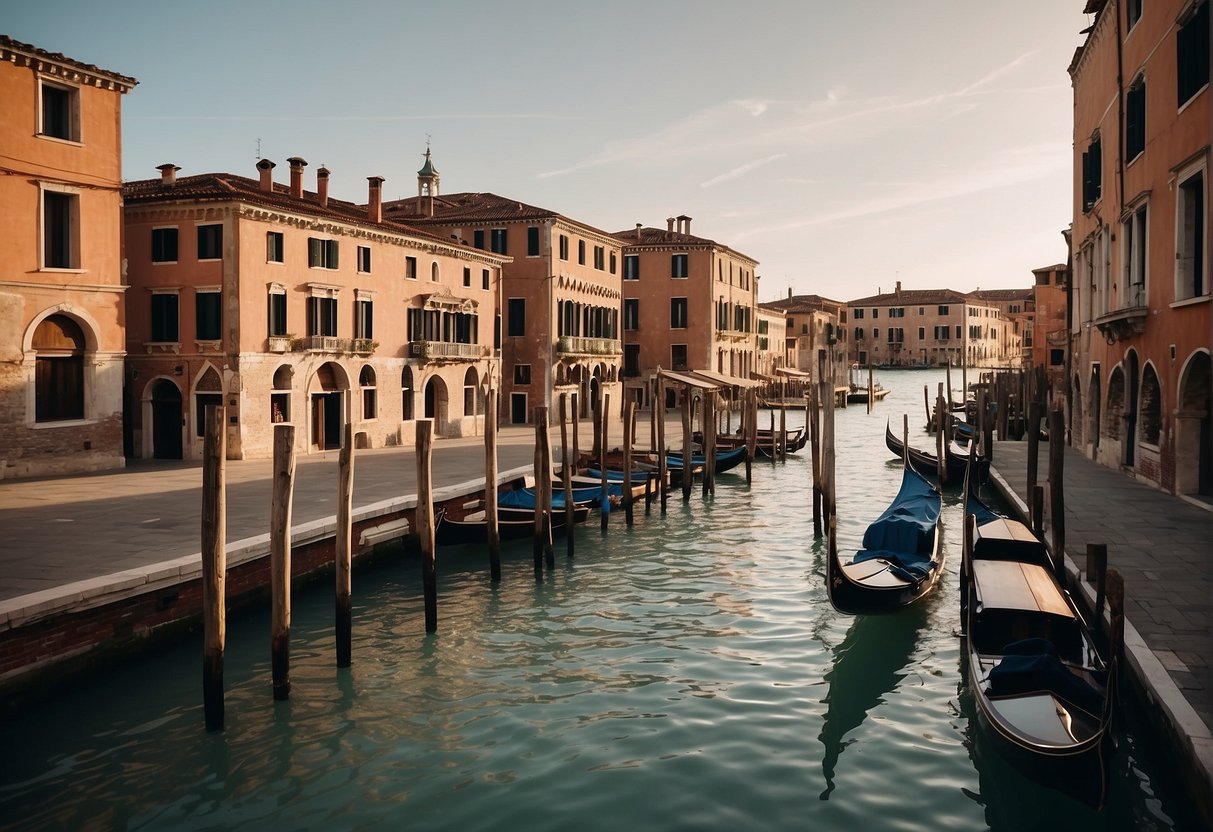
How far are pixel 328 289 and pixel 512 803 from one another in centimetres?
1615

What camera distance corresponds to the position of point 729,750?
20.7ft

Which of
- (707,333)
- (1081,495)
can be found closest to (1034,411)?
(1081,495)

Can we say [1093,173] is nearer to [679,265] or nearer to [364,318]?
[364,318]

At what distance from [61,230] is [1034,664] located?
1577 centimetres

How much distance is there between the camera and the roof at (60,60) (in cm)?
1422

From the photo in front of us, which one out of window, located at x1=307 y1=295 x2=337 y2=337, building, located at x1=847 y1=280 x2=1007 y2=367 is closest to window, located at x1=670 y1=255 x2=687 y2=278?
window, located at x1=307 y1=295 x2=337 y2=337

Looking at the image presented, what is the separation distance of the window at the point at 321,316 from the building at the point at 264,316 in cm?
2

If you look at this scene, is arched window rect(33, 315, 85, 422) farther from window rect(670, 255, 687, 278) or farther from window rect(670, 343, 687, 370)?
window rect(670, 255, 687, 278)

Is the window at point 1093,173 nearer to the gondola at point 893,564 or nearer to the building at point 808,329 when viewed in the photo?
the gondola at point 893,564

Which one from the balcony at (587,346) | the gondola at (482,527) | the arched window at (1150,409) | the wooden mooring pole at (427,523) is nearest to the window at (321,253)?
the gondola at (482,527)

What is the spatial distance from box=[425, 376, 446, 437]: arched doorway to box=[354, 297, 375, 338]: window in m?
3.04

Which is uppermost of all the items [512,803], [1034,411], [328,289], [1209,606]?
[328,289]

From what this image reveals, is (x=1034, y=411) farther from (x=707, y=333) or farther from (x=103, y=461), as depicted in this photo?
(x=707, y=333)

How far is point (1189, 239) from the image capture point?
38.0 ft
